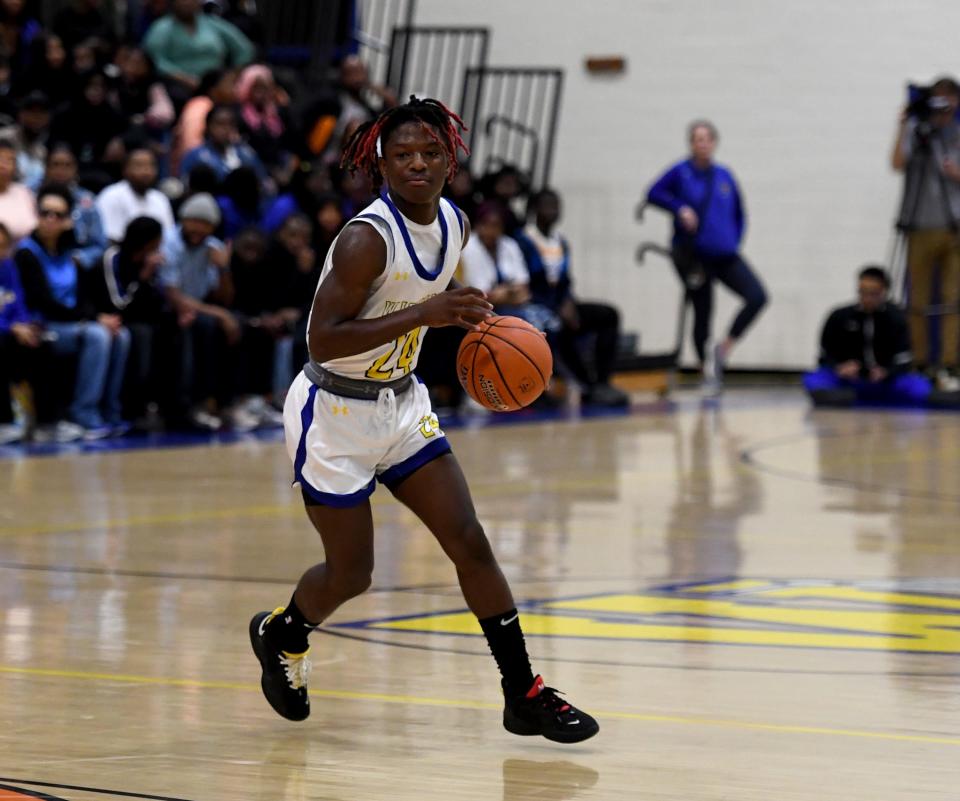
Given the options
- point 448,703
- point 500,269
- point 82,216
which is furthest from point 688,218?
point 448,703

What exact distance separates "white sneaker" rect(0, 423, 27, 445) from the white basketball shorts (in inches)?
304

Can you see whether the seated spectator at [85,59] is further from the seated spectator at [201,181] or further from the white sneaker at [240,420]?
the white sneaker at [240,420]

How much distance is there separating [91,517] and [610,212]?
1219 cm

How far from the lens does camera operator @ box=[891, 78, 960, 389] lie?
17.0 meters

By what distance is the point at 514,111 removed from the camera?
20.9m

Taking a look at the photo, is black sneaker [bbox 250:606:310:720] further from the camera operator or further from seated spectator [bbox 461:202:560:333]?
the camera operator

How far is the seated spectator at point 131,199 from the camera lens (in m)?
13.8

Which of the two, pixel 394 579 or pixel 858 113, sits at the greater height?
pixel 858 113

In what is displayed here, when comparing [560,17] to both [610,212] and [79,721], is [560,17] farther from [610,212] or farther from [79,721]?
[79,721]

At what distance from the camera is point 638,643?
6.23 metres

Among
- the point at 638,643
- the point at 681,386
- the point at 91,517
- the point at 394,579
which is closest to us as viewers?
Answer: the point at 638,643

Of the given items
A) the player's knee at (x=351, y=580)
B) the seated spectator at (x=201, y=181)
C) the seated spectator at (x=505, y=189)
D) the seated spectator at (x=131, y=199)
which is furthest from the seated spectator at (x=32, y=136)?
the player's knee at (x=351, y=580)

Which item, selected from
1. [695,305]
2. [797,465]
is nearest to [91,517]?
[797,465]

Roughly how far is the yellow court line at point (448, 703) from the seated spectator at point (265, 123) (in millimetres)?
10753
